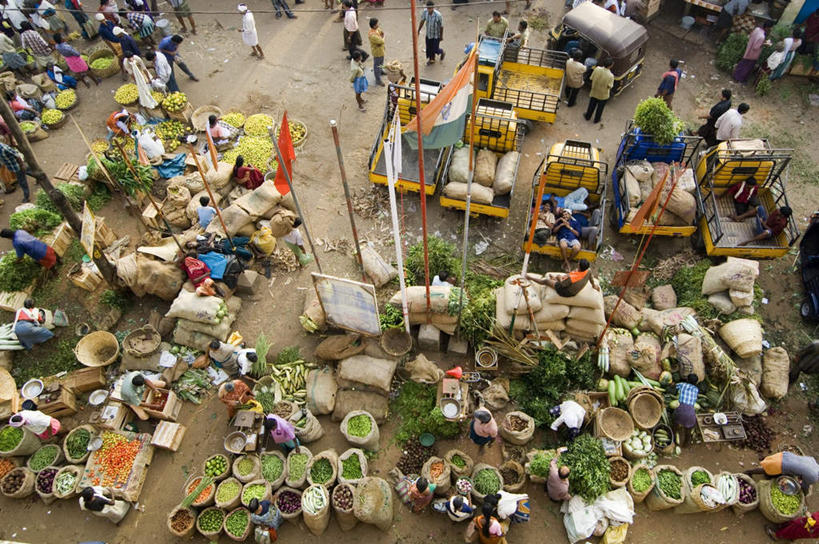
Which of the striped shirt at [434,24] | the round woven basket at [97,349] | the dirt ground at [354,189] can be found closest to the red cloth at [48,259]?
the dirt ground at [354,189]

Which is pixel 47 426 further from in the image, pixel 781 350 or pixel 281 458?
pixel 781 350

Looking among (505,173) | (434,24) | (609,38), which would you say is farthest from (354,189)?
(609,38)

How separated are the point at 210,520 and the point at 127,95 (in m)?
11.3

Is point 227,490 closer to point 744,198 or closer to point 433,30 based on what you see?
point 744,198

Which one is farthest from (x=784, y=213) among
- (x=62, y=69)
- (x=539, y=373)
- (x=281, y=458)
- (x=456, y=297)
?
(x=62, y=69)

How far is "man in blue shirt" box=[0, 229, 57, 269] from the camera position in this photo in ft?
32.5

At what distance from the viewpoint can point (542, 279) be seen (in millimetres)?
8750

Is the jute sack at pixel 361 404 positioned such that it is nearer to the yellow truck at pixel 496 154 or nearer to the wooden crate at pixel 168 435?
the wooden crate at pixel 168 435

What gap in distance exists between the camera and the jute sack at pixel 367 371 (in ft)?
28.7

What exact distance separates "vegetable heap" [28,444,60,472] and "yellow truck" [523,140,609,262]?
29.8ft

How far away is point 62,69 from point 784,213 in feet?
61.4

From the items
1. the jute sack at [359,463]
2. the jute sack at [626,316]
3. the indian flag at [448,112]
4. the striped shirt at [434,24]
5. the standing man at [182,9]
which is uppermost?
the indian flag at [448,112]

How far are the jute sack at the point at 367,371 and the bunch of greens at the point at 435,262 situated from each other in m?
1.92

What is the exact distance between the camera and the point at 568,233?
33.7 feet
